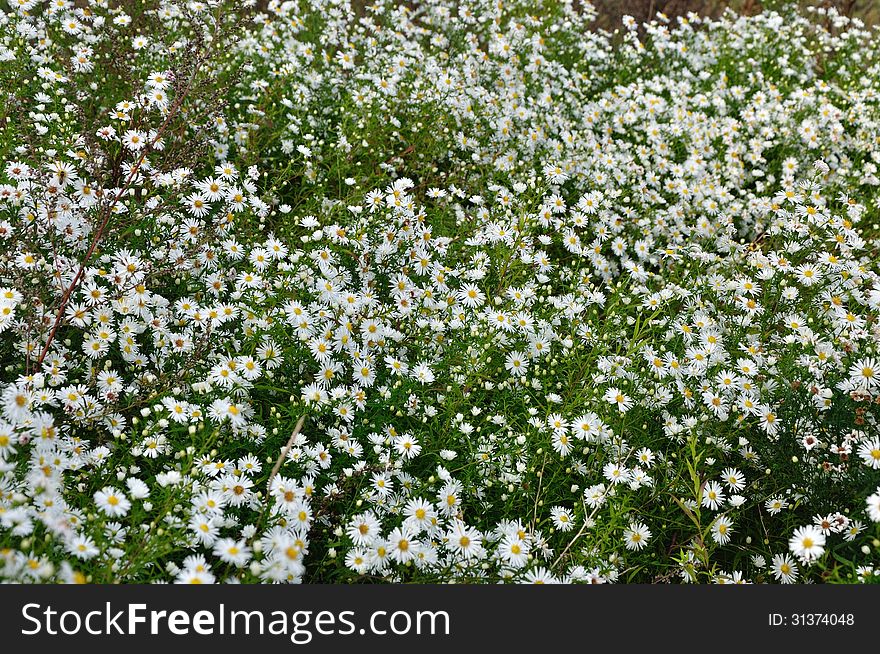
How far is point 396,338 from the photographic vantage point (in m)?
3.25

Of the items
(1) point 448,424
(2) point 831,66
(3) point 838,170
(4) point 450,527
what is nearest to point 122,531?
(4) point 450,527

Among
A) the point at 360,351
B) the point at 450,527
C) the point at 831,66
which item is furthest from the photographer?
the point at 831,66

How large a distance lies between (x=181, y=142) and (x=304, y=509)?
95.5 inches

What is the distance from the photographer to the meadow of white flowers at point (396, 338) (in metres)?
2.49

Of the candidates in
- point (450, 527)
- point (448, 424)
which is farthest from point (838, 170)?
point (450, 527)

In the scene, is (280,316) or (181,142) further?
(181,142)

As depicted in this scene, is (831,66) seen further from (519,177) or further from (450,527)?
(450,527)

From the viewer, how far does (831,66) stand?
6.78m

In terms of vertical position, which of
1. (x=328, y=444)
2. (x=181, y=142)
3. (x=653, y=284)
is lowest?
(x=328, y=444)

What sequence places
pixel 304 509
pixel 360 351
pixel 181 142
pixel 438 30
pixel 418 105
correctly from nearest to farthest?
pixel 304 509 → pixel 360 351 → pixel 181 142 → pixel 418 105 → pixel 438 30

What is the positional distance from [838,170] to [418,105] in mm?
2911

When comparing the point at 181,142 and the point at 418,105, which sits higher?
the point at 418,105

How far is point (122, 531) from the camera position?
224 cm

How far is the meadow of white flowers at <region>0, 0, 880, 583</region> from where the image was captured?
2.49 m
